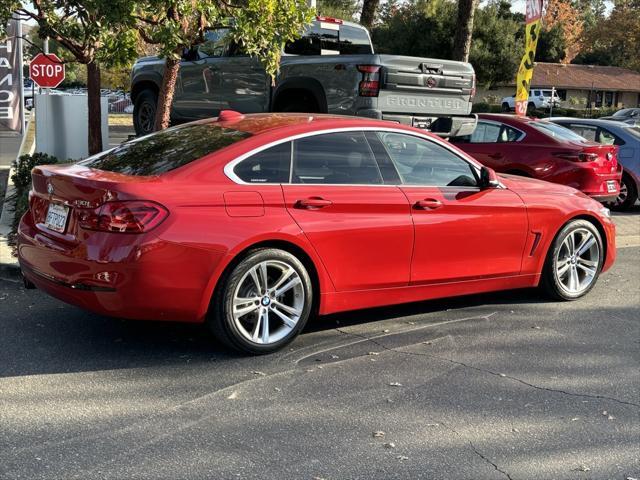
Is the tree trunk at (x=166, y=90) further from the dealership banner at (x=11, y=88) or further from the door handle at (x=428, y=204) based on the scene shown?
the dealership banner at (x=11, y=88)

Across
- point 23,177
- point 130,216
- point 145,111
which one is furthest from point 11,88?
point 130,216

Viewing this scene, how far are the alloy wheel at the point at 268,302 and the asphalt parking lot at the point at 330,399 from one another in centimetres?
18

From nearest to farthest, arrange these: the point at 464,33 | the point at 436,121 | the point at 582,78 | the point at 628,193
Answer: the point at 436,121 < the point at 628,193 < the point at 464,33 < the point at 582,78

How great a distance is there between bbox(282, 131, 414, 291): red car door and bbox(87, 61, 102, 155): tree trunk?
5.74 m

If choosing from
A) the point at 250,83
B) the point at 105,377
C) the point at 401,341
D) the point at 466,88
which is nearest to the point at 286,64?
the point at 250,83

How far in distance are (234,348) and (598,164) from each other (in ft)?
25.0

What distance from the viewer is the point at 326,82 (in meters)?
10.0

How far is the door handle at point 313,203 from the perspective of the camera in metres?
5.23

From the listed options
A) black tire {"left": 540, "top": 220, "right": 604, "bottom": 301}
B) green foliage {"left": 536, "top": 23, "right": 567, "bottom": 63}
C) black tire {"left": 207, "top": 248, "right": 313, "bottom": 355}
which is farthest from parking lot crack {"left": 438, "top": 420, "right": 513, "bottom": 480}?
green foliage {"left": 536, "top": 23, "right": 567, "bottom": 63}

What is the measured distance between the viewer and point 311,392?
4586mm

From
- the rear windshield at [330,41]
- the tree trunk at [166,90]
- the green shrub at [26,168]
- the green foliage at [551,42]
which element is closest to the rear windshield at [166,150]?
the tree trunk at [166,90]

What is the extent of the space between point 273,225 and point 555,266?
2.95 meters

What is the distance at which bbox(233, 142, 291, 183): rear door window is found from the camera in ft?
17.0

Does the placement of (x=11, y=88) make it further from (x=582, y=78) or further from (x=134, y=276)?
(x=582, y=78)
